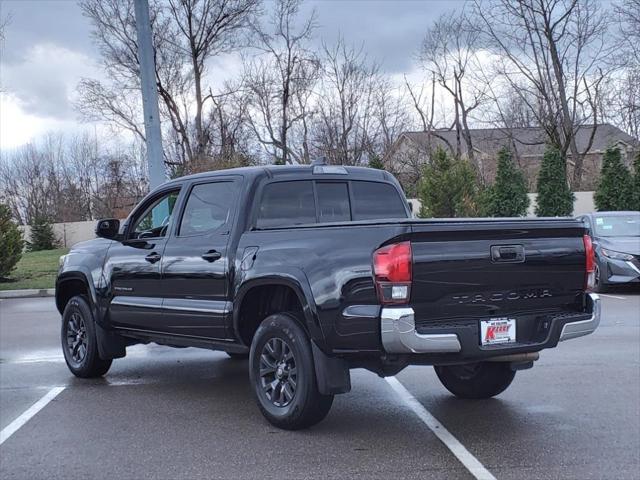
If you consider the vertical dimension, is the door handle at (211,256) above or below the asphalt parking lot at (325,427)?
above

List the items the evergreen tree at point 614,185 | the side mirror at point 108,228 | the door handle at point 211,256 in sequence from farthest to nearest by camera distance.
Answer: the evergreen tree at point 614,185
the side mirror at point 108,228
the door handle at point 211,256

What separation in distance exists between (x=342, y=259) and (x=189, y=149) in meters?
36.8

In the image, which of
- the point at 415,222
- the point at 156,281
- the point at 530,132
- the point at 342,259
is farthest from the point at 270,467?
→ the point at 530,132

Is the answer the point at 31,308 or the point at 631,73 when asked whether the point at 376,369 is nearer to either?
the point at 31,308

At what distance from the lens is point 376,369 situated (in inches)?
202

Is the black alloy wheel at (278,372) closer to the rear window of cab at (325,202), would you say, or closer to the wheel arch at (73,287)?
the rear window of cab at (325,202)

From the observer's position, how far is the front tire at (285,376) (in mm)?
5211

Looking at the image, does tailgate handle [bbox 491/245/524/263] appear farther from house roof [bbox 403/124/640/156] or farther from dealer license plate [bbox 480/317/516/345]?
house roof [bbox 403/124/640/156]

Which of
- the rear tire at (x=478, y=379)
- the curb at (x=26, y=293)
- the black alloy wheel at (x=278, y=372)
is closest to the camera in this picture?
the black alloy wheel at (x=278, y=372)

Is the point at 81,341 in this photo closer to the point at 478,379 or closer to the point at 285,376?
the point at 285,376

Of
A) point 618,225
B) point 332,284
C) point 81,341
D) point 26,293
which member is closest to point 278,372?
point 332,284

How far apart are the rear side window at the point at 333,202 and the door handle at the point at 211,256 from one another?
95 centimetres

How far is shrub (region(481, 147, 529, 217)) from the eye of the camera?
30516mm

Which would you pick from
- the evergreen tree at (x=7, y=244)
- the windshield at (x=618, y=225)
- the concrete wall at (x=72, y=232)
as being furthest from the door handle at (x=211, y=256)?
the concrete wall at (x=72, y=232)
